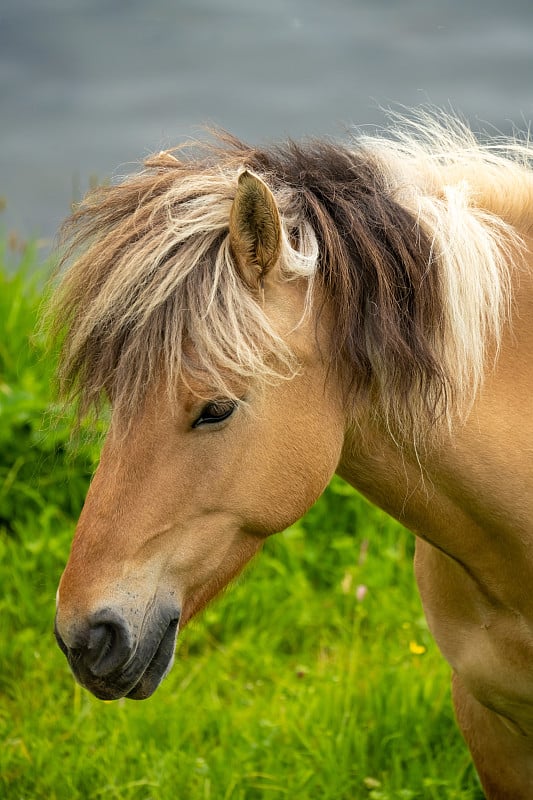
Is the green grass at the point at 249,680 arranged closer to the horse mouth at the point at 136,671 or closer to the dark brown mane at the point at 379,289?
the horse mouth at the point at 136,671

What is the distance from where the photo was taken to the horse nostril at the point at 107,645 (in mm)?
2016

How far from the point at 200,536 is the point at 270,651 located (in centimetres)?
232

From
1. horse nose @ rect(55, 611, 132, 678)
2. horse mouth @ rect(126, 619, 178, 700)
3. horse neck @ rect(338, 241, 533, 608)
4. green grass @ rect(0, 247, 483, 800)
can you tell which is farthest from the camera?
green grass @ rect(0, 247, 483, 800)

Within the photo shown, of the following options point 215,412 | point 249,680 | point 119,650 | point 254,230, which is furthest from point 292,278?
point 249,680

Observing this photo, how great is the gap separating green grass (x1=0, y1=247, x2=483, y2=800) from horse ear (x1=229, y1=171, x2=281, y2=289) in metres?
0.67

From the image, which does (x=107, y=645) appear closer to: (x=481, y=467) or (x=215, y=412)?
(x=215, y=412)

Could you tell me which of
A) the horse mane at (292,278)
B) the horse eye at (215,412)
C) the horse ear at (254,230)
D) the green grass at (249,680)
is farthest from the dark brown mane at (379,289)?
the green grass at (249,680)

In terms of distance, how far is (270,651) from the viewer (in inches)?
168

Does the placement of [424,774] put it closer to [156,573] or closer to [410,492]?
[410,492]

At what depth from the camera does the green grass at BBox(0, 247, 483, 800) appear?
3305mm

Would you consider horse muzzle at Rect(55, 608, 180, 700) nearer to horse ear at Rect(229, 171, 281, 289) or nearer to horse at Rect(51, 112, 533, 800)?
horse at Rect(51, 112, 533, 800)

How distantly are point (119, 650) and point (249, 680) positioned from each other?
2.19 metres

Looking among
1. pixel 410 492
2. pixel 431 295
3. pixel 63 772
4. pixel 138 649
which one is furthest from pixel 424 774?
pixel 431 295

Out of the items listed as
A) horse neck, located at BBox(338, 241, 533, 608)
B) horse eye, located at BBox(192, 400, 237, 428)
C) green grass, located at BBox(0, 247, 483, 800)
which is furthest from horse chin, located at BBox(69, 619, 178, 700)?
horse neck, located at BBox(338, 241, 533, 608)
